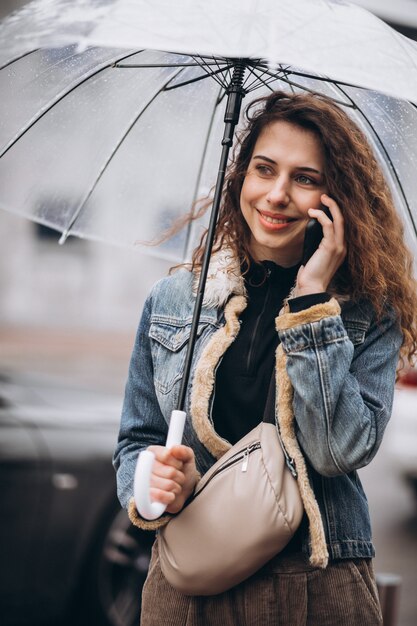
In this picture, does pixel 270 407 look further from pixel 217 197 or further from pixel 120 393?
pixel 120 393

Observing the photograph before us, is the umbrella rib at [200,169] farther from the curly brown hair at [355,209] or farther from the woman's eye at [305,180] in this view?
the woman's eye at [305,180]

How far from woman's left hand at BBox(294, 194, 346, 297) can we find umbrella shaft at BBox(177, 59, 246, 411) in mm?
249

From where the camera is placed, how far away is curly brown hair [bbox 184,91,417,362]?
8.23ft

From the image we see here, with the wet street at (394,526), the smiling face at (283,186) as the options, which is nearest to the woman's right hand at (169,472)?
the smiling face at (283,186)

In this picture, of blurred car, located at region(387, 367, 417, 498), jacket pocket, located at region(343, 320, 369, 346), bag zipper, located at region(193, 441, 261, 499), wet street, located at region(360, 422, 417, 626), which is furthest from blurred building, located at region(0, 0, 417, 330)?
bag zipper, located at region(193, 441, 261, 499)

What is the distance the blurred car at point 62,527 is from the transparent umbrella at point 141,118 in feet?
5.32

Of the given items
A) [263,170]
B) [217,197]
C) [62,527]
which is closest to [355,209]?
[263,170]

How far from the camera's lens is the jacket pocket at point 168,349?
2578 millimetres

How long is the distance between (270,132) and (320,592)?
1.24 metres

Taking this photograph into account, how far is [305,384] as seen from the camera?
2.27 m

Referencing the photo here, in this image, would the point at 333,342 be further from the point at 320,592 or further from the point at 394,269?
the point at 320,592

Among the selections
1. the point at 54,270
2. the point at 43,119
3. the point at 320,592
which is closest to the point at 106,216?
the point at 43,119

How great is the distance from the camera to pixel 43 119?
3045 mm

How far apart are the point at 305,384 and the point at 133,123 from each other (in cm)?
122
